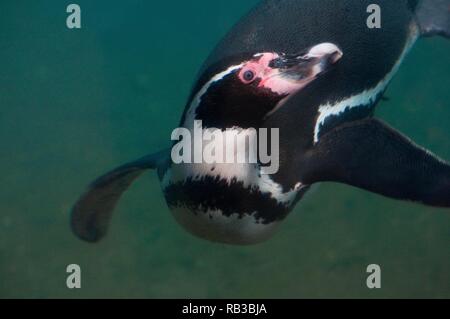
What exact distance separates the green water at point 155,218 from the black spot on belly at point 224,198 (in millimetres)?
1183

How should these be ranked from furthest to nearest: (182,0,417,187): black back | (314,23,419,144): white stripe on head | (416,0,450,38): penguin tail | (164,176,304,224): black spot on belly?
(416,0,450,38): penguin tail → (314,23,419,144): white stripe on head → (182,0,417,187): black back → (164,176,304,224): black spot on belly

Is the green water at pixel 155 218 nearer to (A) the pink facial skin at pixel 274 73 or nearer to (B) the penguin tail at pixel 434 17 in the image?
(B) the penguin tail at pixel 434 17

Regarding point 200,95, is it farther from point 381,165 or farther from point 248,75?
point 381,165

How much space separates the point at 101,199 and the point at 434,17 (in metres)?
2.43

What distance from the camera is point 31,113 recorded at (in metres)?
8.98

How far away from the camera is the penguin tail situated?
3.37 m

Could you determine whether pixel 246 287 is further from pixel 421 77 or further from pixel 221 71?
pixel 421 77

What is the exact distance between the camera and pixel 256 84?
2.03m

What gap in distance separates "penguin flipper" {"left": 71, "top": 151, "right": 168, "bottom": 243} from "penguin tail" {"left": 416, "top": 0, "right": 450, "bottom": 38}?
6.20 ft

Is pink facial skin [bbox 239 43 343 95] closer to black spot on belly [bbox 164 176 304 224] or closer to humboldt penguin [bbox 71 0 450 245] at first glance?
humboldt penguin [bbox 71 0 450 245]

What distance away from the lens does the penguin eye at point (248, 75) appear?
2.02 m

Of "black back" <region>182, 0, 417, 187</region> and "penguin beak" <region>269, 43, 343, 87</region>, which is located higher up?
"black back" <region>182, 0, 417, 187</region>

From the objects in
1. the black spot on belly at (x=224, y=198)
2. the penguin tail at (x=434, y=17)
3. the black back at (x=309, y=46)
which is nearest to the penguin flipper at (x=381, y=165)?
the black back at (x=309, y=46)

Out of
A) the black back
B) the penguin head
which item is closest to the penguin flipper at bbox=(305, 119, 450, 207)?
the black back
